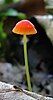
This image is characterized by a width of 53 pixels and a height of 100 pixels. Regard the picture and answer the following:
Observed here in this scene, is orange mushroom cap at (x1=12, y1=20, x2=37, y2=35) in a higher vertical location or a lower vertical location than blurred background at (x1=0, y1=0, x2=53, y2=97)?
higher

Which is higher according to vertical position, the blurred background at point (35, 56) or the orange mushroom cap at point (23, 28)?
the orange mushroom cap at point (23, 28)

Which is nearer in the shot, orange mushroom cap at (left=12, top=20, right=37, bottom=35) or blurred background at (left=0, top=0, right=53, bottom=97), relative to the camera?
orange mushroom cap at (left=12, top=20, right=37, bottom=35)

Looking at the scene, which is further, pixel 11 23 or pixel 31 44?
pixel 11 23

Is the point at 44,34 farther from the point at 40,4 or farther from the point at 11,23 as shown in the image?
the point at 40,4

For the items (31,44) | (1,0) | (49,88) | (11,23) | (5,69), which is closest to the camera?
(49,88)

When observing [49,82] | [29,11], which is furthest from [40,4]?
[49,82]

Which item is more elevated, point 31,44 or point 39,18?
point 39,18

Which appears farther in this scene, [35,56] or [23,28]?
[35,56]

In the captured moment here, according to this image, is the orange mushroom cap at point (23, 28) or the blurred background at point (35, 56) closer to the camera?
the orange mushroom cap at point (23, 28)

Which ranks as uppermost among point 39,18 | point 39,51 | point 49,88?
point 39,18

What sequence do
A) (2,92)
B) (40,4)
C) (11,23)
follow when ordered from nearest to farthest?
1. (2,92)
2. (11,23)
3. (40,4)

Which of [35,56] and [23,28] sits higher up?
[23,28]
